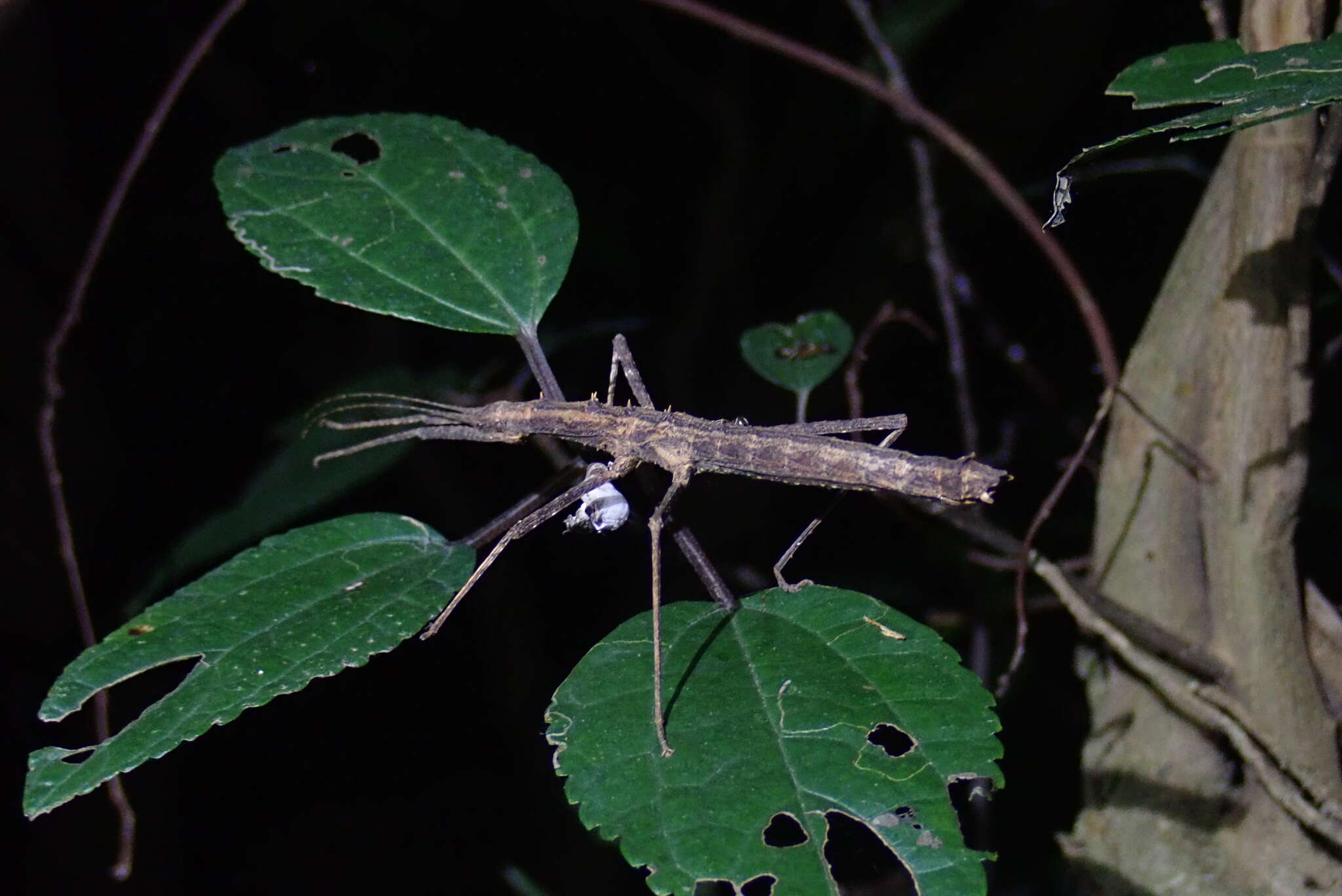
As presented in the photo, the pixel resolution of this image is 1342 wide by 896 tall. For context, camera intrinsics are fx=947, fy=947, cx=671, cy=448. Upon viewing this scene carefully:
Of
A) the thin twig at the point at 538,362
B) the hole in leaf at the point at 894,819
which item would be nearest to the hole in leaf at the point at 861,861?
the hole in leaf at the point at 894,819

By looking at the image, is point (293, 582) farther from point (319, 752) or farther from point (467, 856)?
point (467, 856)

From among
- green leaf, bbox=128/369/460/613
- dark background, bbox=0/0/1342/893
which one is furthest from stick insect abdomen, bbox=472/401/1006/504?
dark background, bbox=0/0/1342/893

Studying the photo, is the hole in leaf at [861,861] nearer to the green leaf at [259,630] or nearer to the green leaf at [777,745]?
the green leaf at [777,745]

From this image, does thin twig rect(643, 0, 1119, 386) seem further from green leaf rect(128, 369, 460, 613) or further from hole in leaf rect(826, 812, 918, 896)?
green leaf rect(128, 369, 460, 613)

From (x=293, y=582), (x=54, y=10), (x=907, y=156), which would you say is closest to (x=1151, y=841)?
(x=293, y=582)

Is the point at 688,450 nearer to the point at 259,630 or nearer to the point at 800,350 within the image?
the point at 800,350

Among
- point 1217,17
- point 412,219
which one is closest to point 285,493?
point 412,219
